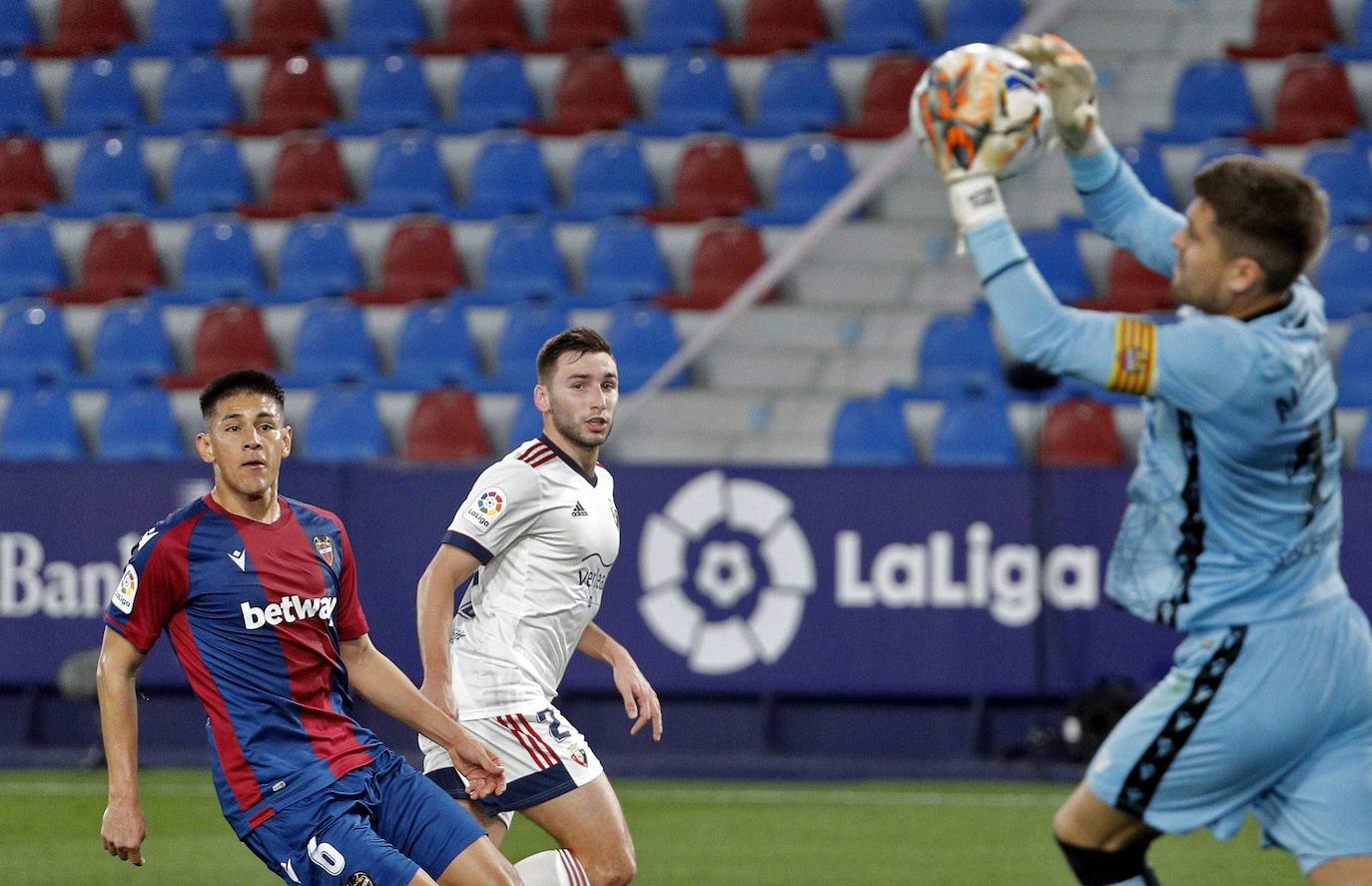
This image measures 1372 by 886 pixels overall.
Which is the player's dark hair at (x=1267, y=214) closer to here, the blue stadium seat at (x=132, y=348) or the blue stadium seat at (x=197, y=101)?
the blue stadium seat at (x=132, y=348)

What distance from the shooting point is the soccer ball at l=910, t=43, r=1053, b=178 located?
3902mm

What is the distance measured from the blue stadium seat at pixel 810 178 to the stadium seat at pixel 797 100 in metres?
0.47

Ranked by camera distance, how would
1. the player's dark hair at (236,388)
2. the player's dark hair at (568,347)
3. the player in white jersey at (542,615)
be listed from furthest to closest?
the player's dark hair at (568,347) < the player in white jersey at (542,615) < the player's dark hair at (236,388)

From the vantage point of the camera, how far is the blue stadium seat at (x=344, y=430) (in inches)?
488

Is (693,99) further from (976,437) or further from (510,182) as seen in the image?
(976,437)

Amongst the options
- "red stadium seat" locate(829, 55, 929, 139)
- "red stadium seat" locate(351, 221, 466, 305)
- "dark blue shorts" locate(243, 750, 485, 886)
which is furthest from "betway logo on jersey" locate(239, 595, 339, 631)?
"red stadium seat" locate(829, 55, 929, 139)

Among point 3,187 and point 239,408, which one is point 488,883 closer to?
point 239,408

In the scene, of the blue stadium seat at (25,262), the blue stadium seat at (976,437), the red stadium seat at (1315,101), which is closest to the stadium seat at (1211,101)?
the red stadium seat at (1315,101)

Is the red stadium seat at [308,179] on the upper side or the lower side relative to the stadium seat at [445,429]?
upper

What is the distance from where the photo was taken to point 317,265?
45.7 ft

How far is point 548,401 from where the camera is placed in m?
5.79

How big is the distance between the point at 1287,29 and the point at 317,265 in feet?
22.8

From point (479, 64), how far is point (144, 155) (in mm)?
2625

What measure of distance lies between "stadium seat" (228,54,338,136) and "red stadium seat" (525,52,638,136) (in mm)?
1742
